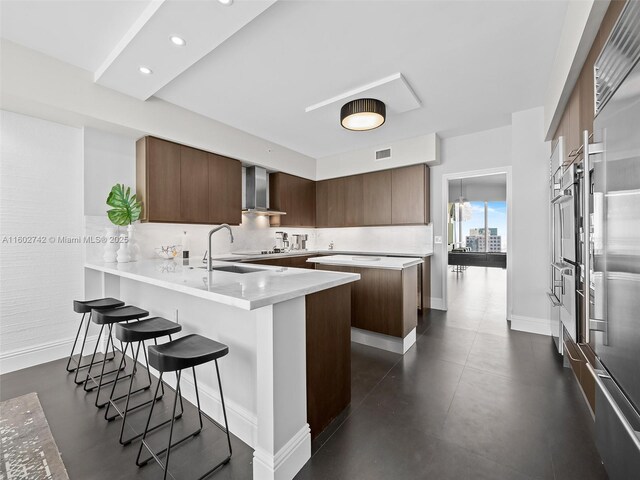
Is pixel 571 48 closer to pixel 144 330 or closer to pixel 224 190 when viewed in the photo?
pixel 144 330

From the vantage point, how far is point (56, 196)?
2889 millimetres

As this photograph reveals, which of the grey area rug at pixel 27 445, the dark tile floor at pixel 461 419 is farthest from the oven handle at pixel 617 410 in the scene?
the grey area rug at pixel 27 445

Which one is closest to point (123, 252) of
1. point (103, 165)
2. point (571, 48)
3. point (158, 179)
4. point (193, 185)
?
point (158, 179)

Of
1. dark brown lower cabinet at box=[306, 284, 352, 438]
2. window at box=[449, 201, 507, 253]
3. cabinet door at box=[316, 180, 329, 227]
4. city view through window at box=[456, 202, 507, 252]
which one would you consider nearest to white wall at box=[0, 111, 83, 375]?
dark brown lower cabinet at box=[306, 284, 352, 438]

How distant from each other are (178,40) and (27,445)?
2.86 m

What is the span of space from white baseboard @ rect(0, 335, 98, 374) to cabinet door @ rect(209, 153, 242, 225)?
202cm

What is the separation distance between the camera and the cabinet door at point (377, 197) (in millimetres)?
4816

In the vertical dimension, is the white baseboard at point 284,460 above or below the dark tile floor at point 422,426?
above

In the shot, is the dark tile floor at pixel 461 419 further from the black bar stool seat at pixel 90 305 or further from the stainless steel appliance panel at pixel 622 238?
the black bar stool seat at pixel 90 305

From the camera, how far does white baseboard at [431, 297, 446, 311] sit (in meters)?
4.50

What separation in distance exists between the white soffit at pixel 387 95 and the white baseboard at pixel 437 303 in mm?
2949

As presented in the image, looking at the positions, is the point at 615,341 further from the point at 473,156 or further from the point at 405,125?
the point at 473,156

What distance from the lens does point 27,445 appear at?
63.9 inches

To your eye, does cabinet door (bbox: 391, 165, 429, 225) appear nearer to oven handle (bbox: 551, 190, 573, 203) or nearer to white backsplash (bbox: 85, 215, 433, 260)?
white backsplash (bbox: 85, 215, 433, 260)
